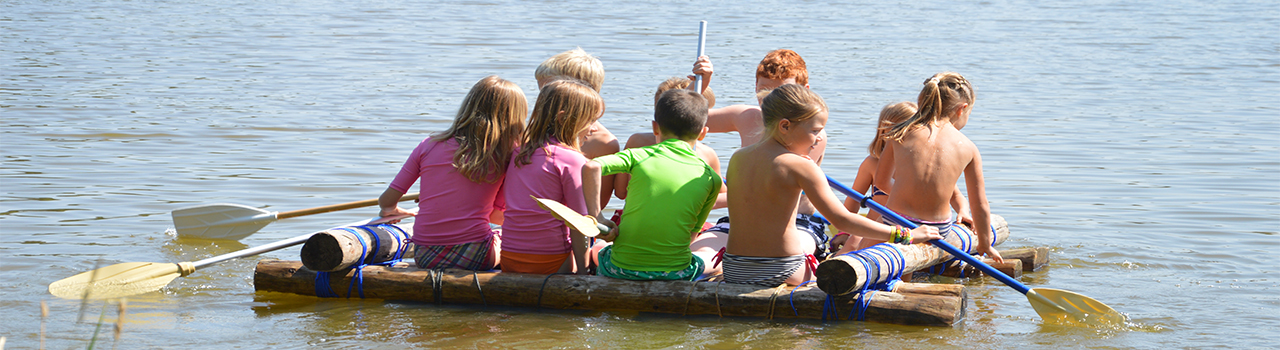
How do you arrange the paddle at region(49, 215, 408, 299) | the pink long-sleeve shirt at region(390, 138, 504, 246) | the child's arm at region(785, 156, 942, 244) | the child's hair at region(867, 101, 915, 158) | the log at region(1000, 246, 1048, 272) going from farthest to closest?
the log at region(1000, 246, 1048, 272), the child's hair at region(867, 101, 915, 158), the pink long-sleeve shirt at region(390, 138, 504, 246), the paddle at region(49, 215, 408, 299), the child's arm at region(785, 156, 942, 244)

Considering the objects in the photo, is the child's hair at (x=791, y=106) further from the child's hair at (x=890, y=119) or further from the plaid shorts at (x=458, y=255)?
the plaid shorts at (x=458, y=255)

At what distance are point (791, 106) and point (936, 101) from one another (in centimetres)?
119

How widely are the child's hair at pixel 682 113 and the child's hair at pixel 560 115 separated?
29cm

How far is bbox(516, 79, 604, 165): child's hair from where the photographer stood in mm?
4891

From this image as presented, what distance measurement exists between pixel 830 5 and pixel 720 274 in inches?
1019

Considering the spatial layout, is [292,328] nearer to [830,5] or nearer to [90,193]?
[90,193]

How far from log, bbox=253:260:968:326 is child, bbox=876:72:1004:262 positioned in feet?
1.88

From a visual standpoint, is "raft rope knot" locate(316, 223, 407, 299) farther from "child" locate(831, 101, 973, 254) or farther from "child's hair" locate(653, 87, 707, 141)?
"child" locate(831, 101, 973, 254)

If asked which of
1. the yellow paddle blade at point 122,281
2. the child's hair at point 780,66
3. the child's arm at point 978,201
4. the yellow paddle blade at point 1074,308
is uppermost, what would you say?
the child's hair at point 780,66

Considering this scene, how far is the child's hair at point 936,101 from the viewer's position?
5.40 metres

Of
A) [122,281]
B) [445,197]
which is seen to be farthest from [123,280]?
[445,197]

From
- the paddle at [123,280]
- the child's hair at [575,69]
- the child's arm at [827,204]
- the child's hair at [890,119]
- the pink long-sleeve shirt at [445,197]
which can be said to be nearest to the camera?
the child's arm at [827,204]

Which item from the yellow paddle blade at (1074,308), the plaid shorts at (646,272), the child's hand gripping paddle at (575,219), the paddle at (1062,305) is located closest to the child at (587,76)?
the plaid shorts at (646,272)

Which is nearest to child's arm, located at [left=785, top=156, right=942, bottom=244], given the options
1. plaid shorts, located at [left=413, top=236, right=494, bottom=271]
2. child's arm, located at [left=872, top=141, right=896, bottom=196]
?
child's arm, located at [left=872, top=141, right=896, bottom=196]
